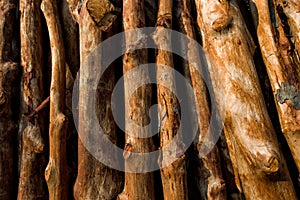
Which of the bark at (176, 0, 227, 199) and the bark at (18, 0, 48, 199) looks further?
the bark at (18, 0, 48, 199)

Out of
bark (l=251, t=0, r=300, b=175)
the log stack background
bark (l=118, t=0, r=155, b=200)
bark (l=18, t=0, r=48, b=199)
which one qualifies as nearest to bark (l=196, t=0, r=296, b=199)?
the log stack background

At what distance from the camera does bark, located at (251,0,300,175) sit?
8.46ft

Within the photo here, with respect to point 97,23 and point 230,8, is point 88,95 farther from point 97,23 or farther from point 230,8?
point 230,8

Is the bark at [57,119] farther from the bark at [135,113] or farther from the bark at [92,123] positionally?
the bark at [135,113]

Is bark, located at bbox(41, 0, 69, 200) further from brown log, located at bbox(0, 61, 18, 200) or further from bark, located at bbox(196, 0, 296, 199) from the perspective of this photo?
bark, located at bbox(196, 0, 296, 199)

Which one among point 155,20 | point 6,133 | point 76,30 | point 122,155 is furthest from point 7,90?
point 155,20

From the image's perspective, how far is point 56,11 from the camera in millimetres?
3297

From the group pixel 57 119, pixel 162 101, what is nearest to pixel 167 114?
pixel 162 101

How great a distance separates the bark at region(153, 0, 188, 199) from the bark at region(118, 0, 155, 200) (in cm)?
10

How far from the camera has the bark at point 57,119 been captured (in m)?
2.75

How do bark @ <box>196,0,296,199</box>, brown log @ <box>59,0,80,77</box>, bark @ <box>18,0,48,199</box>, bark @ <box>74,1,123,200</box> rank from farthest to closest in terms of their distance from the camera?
1. brown log @ <box>59,0,80,77</box>
2. bark @ <box>18,0,48,199</box>
3. bark @ <box>74,1,123,200</box>
4. bark @ <box>196,0,296,199</box>

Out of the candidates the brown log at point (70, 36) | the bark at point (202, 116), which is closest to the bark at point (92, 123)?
the brown log at point (70, 36)

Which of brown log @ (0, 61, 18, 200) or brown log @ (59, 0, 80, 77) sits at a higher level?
brown log @ (59, 0, 80, 77)

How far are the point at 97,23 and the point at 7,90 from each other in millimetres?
1009
